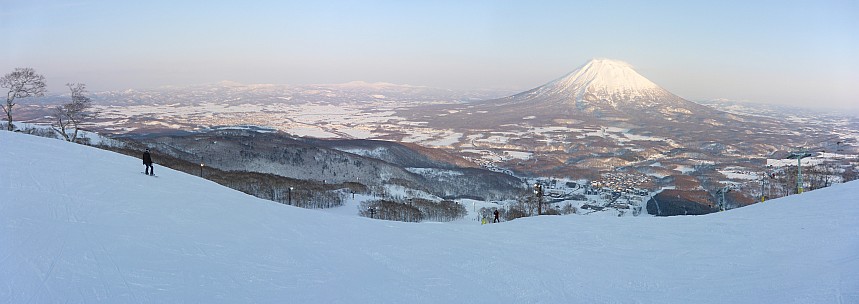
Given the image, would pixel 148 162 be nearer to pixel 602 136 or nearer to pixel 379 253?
pixel 379 253

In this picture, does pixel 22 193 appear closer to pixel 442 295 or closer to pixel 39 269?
pixel 39 269

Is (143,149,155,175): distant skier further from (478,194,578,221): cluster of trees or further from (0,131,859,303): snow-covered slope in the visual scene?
(478,194,578,221): cluster of trees

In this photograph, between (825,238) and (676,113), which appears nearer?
(825,238)

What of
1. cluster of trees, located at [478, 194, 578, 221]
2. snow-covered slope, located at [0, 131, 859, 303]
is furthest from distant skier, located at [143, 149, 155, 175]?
cluster of trees, located at [478, 194, 578, 221]

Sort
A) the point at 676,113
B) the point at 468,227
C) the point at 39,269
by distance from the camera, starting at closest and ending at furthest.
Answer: the point at 39,269
the point at 468,227
the point at 676,113

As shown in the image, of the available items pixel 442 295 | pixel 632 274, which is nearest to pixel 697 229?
pixel 632 274
